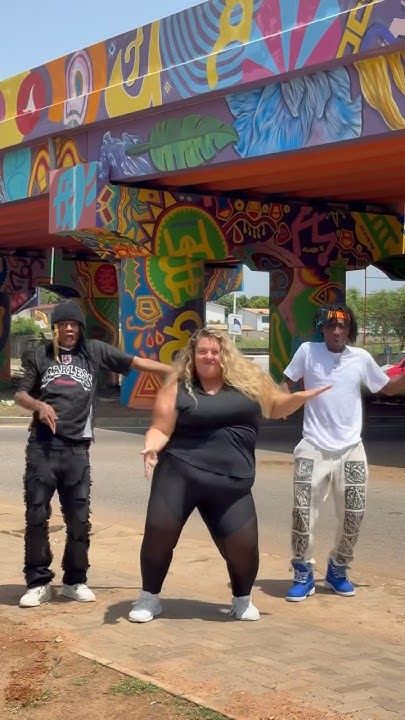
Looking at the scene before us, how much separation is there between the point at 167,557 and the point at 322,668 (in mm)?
1346

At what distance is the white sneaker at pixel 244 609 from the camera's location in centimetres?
633

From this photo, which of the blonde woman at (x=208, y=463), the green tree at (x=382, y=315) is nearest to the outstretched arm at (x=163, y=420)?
the blonde woman at (x=208, y=463)

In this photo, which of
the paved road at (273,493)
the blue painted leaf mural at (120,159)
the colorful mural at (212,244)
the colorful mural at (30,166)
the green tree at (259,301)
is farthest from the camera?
the green tree at (259,301)

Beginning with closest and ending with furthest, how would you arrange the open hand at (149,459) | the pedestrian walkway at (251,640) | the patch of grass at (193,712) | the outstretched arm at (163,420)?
the patch of grass at (193,712) < the pedestrian walkway at (251,640) < the open hand at (149,459) < the outstretched arm at (163,420)

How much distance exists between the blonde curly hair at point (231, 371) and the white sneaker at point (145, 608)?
1169mm

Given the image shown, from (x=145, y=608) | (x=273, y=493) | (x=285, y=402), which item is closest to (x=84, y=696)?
(x=145, y=608)

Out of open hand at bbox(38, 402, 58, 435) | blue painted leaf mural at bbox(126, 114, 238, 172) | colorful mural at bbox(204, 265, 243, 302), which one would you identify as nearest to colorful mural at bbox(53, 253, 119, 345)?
colorful mural at bbox(204, 265, 243, 302)

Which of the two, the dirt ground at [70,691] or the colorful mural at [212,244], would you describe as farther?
the colorful mural at [212,244]

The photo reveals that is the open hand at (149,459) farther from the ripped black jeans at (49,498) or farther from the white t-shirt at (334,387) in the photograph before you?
the white t-shirt at (334,387)

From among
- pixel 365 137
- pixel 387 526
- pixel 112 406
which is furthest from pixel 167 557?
pixel 112 406

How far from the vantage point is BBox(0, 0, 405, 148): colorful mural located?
570 inches

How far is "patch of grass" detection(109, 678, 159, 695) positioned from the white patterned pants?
2.25 meters

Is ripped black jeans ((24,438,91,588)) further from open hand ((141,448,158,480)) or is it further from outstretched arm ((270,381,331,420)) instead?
outstretched arm ((270,381,331,420))

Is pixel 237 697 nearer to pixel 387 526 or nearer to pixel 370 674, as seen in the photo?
pixel 370 674
